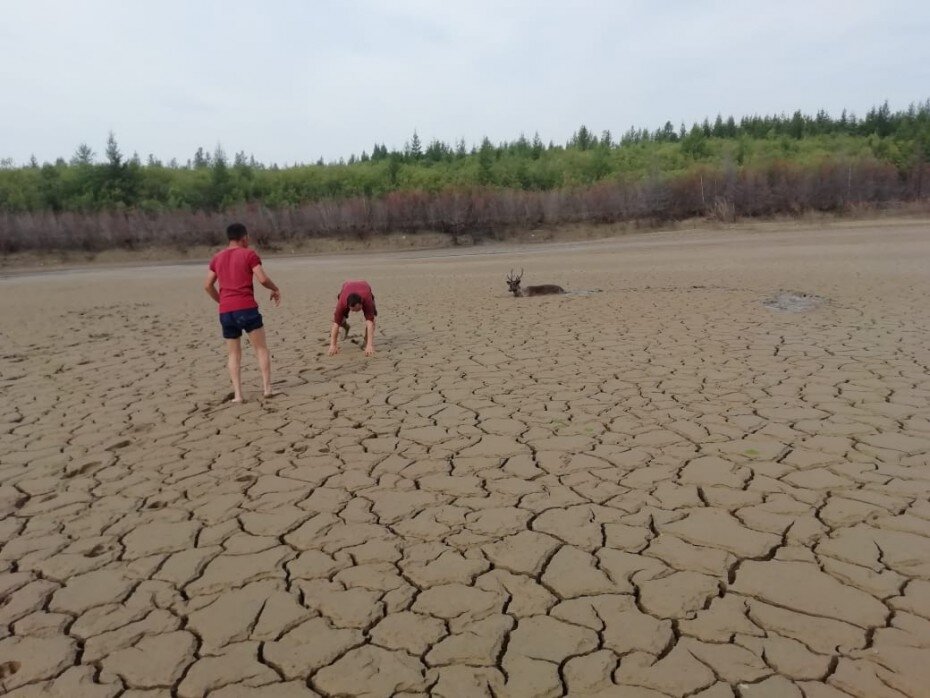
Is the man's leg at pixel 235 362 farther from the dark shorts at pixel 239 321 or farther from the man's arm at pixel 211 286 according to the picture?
the man's arm at pixel 211 286

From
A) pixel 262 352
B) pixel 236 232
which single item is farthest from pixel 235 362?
pixel 236 232

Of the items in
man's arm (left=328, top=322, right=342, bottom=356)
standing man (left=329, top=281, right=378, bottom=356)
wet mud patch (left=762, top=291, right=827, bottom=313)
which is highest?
standing man (left=329, top=281, right=378, bottom=356)

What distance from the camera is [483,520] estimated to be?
344 centimetres

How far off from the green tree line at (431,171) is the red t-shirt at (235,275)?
29313 mm

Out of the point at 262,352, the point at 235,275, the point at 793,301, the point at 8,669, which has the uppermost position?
the point at 235,275

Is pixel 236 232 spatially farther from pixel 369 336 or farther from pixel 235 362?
pixel 369 336

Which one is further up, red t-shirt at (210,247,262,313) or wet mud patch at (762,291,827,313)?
red t-shirt at (210,247,262,313)

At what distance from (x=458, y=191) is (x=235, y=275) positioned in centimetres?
2660

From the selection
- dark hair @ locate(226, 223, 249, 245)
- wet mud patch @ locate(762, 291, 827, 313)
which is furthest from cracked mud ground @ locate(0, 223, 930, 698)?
dark hair @ locate(226, 223, 249, 245)

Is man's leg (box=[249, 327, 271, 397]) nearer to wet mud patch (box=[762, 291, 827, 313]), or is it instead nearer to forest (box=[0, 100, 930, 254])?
wet mud patch (box=[762, 291, 827, 313])

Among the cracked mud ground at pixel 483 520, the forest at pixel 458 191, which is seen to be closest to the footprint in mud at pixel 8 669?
the cracked mud ground at pixel 483 520

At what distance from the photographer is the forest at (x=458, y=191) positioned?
94.8ft

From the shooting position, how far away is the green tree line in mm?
37469

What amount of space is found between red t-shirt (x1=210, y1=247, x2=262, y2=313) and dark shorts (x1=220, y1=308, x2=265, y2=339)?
40mm
